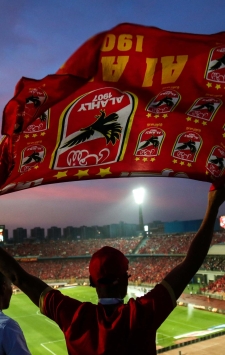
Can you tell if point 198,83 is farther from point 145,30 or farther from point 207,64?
point 145,30

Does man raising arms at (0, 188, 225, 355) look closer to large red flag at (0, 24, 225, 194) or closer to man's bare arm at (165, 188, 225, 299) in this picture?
man's bare arm at (165, 188, 225, 299)

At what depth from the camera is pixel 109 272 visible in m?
1.90

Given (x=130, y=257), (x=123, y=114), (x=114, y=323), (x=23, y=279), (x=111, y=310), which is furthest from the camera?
(x=130, y=257)

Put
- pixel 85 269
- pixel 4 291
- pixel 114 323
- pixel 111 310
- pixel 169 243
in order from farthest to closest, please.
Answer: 1. pixel 169 243
2. pixel 85 269
3. pixel 4 291
4. pixel 111 310
5. pixel 114 323

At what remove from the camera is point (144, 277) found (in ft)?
150

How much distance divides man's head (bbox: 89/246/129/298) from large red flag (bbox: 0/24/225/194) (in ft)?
3.67

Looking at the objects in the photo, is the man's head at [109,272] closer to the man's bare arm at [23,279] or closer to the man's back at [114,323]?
the man's back at [114,323]

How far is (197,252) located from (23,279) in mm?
1077

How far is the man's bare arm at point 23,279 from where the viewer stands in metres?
2.04

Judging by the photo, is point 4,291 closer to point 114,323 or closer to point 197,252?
point 114,323

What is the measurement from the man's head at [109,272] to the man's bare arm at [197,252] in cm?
25

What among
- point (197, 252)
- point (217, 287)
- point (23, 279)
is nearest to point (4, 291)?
point (23, 279)

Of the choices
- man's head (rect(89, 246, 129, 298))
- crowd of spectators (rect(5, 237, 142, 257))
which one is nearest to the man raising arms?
man's head (rect(89, 246, 129, 298))

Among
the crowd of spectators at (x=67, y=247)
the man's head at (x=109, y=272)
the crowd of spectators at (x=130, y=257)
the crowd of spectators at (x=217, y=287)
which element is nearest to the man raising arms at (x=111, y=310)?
the man's head at (x=109, y=272)
